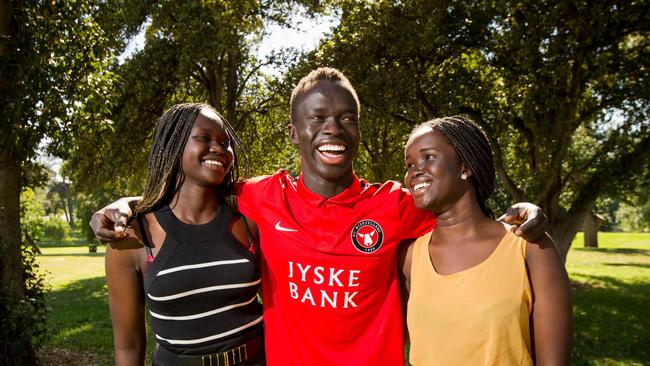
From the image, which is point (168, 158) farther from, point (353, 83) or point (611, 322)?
point (611, 322)

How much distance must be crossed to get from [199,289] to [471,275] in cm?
132

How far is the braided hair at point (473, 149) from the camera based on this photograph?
8.21 feet

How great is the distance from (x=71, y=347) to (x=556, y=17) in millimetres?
10309

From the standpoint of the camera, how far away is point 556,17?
901cm

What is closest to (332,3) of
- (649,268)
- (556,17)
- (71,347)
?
(556,17)

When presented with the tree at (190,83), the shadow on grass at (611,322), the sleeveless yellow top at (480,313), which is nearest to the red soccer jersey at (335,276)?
the sleeveless yellow top at (480,313)

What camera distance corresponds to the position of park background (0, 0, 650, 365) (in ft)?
21.9

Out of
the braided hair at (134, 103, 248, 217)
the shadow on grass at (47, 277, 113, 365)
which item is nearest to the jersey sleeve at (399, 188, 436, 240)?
the braided hair at (134, 103, 248, 217)

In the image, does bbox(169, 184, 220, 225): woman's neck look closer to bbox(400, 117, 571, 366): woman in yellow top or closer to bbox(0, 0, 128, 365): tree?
bbox(400, 117, 571, 366): woman in yellow top

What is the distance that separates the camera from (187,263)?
259 centimetres

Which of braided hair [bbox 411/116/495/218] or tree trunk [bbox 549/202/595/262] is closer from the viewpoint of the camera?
braided hair [bbox 411/116/495/218]

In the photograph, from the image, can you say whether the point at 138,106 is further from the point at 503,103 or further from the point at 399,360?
the point at 399,360

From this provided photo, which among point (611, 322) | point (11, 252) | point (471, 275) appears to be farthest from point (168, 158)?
Result: point (611, 322)

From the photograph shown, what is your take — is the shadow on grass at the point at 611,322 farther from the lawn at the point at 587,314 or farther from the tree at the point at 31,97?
the tree at the point at 31,97
